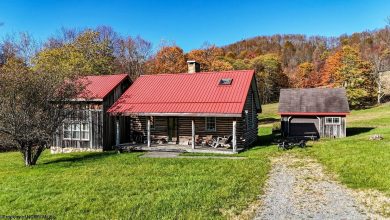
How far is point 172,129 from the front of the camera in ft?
76.3

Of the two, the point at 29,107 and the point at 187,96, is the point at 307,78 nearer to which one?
the point at 187,96

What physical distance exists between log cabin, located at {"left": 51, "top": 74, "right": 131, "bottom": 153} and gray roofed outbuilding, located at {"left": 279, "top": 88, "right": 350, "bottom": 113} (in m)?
13.9

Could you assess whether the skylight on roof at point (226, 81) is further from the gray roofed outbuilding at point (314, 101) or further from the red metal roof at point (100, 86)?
the red metal roof at point (100, 86)

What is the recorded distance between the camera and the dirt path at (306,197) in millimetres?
8914

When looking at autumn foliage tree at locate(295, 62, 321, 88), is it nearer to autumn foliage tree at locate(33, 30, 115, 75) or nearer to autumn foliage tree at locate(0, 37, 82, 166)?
autumn foliage tree at locate(33, 30, 115, 75)

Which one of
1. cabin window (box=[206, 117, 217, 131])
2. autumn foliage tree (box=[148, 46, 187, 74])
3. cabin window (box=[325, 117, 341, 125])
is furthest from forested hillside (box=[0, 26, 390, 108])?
cabin window (box=[325, 117, 341, 125])

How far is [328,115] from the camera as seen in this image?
88.0ft

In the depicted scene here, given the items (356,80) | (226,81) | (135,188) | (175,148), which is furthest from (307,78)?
(135,188)

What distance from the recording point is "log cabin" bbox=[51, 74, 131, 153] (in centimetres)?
2261

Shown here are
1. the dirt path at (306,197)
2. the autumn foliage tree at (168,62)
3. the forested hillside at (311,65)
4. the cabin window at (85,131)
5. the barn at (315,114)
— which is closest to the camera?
the dirt path at (306,197)

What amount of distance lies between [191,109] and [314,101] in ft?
40.9

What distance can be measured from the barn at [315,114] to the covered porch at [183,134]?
8003 millimetres

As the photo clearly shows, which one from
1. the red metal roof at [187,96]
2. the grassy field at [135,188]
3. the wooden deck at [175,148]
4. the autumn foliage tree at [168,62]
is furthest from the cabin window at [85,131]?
the autumn foliage tree at [168,62]

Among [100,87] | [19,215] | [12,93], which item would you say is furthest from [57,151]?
[19,215]
